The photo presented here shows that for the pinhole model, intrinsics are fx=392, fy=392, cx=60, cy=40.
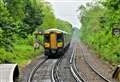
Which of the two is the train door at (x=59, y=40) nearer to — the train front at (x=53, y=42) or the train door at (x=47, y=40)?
the train front at (x=53, y=42)

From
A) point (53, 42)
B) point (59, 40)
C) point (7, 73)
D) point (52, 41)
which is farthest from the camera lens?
point (59, 40)

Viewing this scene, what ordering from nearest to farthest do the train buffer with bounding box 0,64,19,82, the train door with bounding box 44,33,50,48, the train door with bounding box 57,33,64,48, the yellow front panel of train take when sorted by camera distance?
1. the train buffer with bounding box 0,64,19,82
2. the yellow front panel of train
3. the train door with bounding box 44,33,50,48
4. the train door with bounding box 57,33,64,48

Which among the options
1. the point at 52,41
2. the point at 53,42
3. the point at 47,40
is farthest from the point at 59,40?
the point at 47,40

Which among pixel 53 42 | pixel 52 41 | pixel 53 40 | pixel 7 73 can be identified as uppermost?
pixel 7 73

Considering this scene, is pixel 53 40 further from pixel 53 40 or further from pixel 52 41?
pixel 52 41

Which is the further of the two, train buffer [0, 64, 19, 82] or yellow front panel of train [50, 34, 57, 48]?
yellow front panel of train [50, 34, 57, 48]

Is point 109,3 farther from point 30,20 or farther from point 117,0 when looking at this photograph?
point 30,20

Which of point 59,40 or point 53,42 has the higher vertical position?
point 59,40

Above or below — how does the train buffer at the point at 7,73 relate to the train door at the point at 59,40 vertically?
above

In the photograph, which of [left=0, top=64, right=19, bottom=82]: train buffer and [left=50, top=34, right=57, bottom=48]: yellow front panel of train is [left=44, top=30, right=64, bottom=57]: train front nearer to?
[left=50, top=34, right=57, bottom=48]: yellow front panel of train

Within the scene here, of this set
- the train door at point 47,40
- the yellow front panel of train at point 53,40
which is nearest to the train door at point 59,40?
the yellow front panel of train at point 53,40

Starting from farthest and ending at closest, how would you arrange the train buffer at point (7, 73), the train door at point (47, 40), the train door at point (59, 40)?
the train door at point (59, 40), the train door at point (47, 40), the train buffer at point (7, 73)

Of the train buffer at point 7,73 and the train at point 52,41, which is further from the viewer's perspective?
the train at point 52,41

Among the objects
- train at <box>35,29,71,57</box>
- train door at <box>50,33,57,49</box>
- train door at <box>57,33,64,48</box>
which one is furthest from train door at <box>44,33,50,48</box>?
train door at <box>57,33,64,48</box>
